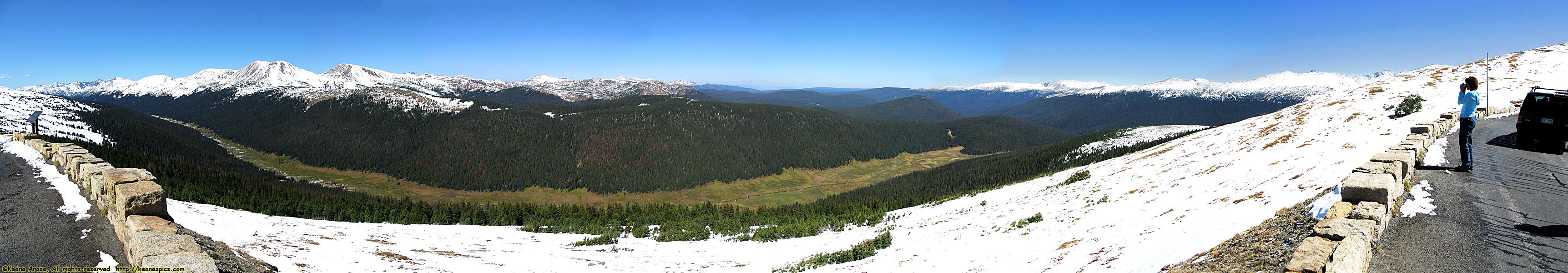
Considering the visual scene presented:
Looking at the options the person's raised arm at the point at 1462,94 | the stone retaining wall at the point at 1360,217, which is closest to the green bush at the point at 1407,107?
the person's raised arm at the point at 1462,94

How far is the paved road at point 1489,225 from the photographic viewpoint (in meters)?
8.27

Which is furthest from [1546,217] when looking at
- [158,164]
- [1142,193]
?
[158,164]

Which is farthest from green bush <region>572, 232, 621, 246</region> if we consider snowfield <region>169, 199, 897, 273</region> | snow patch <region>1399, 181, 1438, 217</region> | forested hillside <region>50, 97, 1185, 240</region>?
snow patch <region>1399, 181, 1438, 217</region>

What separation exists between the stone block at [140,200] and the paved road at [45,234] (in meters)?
0.89

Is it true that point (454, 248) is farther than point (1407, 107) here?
No

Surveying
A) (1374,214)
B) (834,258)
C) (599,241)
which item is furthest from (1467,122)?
(599,241)

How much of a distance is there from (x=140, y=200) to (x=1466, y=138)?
3855 centimetres

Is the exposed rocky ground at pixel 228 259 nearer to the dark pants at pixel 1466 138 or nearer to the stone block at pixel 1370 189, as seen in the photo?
the stone block at pixel 1370 189

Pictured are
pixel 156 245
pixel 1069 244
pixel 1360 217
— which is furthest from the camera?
pixel 1069 244

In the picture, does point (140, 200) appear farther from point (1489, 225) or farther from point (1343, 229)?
point (1489, 225)

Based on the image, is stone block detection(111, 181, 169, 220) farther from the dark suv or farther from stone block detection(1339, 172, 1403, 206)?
the dark suv

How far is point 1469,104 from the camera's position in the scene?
1468 cm

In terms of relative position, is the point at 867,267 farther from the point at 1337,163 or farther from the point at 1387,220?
the point at 1337,163

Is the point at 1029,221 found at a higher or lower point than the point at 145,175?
lower
